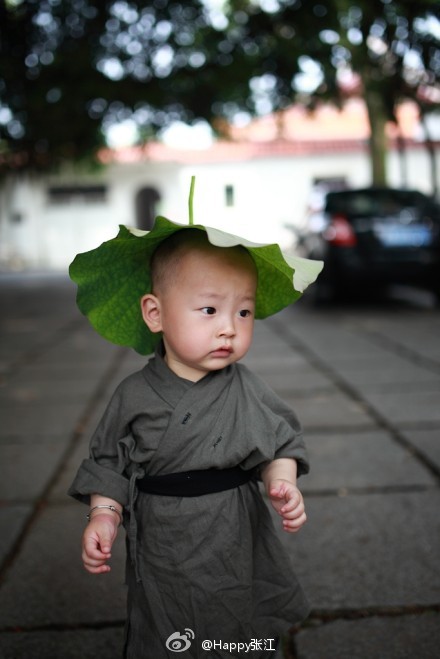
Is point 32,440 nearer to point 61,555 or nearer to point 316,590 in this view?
point 61,555

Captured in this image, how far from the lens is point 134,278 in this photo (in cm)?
147

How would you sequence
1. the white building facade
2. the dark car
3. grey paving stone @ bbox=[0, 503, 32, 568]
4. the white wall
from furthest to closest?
the white wall → the white building facade → the dark car → grey paving stone @ bbox=[0, 503, 32, 568]

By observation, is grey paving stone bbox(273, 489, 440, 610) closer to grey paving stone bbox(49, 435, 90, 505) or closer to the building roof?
grey paving stone bbox(49, 435, 90, 505)

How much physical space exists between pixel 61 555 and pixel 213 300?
3.75ft

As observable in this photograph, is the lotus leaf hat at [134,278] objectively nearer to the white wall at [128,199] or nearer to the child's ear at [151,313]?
the child's ear at [151,313]

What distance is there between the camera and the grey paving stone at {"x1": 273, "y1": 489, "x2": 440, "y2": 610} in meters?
1.80

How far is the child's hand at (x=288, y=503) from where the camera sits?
130 centimetres

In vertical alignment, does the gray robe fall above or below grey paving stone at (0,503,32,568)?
above

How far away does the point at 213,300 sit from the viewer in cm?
133

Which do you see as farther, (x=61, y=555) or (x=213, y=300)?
(x=61, y=555)

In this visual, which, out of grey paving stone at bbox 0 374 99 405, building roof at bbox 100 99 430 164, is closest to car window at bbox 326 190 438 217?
grey paving stone at bbox 0 374 99 405

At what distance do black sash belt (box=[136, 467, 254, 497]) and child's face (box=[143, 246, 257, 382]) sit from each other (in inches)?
8.0

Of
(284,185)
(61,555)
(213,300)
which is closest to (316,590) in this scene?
(61,555)

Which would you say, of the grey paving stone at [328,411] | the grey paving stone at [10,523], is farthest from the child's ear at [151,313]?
the grey paving stone at [328,411]
